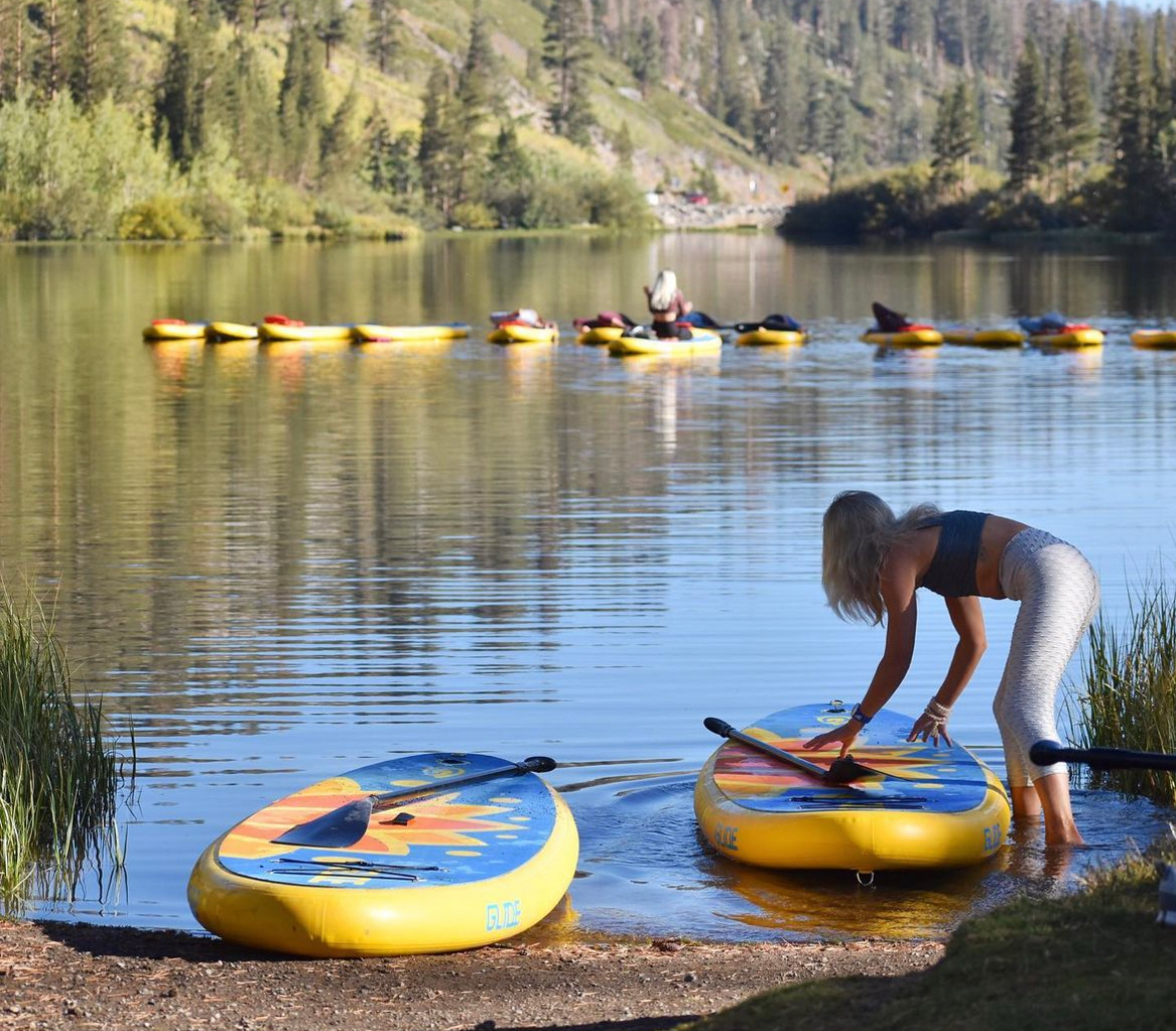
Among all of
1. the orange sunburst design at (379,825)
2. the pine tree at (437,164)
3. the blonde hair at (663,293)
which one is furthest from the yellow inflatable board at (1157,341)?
the pine tree at (437,164)

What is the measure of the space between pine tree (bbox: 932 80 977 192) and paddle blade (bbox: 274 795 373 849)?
12894cm

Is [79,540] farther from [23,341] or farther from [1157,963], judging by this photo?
[23,341]

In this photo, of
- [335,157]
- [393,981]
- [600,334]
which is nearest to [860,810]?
[393,981]

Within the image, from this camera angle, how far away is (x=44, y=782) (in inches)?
339

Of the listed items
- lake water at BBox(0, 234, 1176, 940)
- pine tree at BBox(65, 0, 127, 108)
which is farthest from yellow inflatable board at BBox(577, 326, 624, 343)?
pine tree at BBox(65, 0, 127, 108)

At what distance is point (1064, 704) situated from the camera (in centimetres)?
1105

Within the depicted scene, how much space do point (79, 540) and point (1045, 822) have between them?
34.3 feet

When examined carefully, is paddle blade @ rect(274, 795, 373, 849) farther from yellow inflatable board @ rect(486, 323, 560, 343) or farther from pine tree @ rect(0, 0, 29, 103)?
pine tree @ rect(0, 0, 29, 103)

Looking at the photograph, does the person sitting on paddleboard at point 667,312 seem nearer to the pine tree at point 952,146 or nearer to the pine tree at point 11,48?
the pine tree at point 11,48

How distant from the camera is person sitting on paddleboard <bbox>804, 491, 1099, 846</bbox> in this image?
8.08 metres

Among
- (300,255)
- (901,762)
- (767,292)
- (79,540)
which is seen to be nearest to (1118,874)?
(901,762)

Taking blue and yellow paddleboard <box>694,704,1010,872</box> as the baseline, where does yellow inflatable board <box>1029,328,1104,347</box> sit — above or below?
above

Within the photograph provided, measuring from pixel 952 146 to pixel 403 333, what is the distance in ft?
339

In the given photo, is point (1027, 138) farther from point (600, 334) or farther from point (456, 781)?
point (456, 781)
